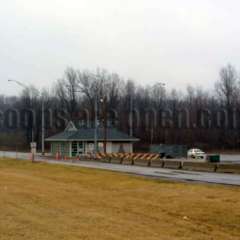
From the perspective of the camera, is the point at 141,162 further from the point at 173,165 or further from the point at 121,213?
the point at 121,213

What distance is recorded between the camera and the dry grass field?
41.3 ft

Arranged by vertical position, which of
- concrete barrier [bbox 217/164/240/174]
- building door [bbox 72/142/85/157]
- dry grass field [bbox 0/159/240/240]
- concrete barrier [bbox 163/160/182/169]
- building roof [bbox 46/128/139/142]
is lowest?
dry grass field [bbox 0/159/240/240]

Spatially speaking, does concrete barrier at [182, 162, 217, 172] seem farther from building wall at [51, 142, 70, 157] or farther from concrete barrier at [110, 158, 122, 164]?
building wall at [51, 142, 70, 157]

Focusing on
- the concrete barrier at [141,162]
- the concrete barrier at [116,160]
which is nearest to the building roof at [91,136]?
the concrete barrier at [116,160]

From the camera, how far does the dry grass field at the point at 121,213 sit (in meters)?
12.6

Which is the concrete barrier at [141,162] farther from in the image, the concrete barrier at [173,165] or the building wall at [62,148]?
the building wall at [62,148]

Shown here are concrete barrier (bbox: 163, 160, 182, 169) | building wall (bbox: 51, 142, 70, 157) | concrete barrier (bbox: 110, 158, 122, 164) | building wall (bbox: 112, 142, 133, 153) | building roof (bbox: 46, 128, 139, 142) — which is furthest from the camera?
building wall (bbox: 51, 142, 70, 157)

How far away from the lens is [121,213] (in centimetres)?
1659

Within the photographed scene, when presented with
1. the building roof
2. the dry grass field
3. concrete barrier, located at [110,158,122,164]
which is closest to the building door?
the building roof

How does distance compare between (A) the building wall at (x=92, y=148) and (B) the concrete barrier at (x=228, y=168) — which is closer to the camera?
(B) the concrete barrier at (x=228, y=168)

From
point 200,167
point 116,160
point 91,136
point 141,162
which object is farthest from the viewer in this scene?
point 91,136

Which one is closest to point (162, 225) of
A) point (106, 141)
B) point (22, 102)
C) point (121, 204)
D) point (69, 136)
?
point (121, 204)

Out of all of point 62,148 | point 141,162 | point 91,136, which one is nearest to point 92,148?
point 91,136

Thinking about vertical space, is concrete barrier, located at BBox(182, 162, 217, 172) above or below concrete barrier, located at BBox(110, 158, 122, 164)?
below
